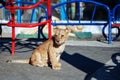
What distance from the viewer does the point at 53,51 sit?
7352mm

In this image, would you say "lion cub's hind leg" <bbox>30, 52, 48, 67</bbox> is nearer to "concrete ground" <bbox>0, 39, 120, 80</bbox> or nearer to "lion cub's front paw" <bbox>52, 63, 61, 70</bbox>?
"concrete ground" <bbox>0, 39, 120, 80</bbox>

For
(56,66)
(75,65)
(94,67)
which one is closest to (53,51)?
(56,66)

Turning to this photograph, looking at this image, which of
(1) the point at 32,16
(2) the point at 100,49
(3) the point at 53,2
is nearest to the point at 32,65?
(2) the point at 100,49

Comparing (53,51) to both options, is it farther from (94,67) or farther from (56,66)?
(94,67)

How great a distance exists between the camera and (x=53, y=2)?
14883 millimetres

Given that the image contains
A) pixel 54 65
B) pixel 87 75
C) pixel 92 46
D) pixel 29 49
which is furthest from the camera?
pixel 92 46

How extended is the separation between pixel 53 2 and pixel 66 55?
6276mm

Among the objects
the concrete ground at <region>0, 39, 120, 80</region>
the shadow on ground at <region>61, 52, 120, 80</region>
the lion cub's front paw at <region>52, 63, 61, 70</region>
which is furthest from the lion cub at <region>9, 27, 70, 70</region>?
the shadow on ground at <region>61, 52, 120, 80</region>

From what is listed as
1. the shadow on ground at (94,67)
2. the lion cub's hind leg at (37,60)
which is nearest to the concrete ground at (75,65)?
the shadow on ground at (94,67)

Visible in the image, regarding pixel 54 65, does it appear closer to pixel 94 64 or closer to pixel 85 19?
pixel 94 64

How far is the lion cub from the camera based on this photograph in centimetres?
718

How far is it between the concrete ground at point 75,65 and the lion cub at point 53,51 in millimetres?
136

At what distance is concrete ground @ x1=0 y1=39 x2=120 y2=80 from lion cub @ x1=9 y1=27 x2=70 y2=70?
14 centimetres

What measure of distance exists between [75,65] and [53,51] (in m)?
0.63
